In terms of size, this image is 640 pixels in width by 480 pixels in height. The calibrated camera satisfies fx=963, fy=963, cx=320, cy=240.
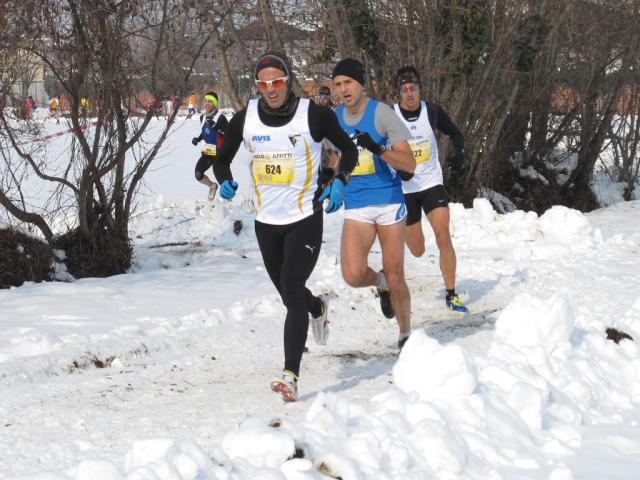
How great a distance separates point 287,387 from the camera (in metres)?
5.12

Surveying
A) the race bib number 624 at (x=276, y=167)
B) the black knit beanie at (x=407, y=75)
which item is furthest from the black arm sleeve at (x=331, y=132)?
the black knit beanie at (x=407, y=75)

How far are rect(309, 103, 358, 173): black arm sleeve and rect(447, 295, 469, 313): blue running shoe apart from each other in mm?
2743

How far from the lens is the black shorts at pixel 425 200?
26.0 feet

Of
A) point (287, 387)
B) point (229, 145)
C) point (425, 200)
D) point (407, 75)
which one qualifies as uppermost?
point (407, 75)

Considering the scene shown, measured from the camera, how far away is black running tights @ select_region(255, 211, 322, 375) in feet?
17.2

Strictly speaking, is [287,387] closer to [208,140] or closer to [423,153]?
[423,153]

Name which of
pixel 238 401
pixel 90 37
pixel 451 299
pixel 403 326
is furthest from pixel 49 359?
pixel 90 37

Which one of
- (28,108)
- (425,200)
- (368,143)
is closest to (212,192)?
(28,108)

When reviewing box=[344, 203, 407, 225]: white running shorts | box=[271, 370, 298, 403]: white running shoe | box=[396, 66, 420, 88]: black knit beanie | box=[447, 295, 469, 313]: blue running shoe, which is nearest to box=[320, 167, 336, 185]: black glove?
box=[344, 203, 407, 225]: white running shorts

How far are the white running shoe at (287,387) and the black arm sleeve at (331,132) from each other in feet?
3.99

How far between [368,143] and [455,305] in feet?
7.92

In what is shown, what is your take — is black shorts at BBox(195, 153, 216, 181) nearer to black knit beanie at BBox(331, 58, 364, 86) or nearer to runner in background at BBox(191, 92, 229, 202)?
runner in background at BBox(191, 92, 229, 202)

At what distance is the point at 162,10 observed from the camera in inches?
387

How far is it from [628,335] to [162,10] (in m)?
5.87
